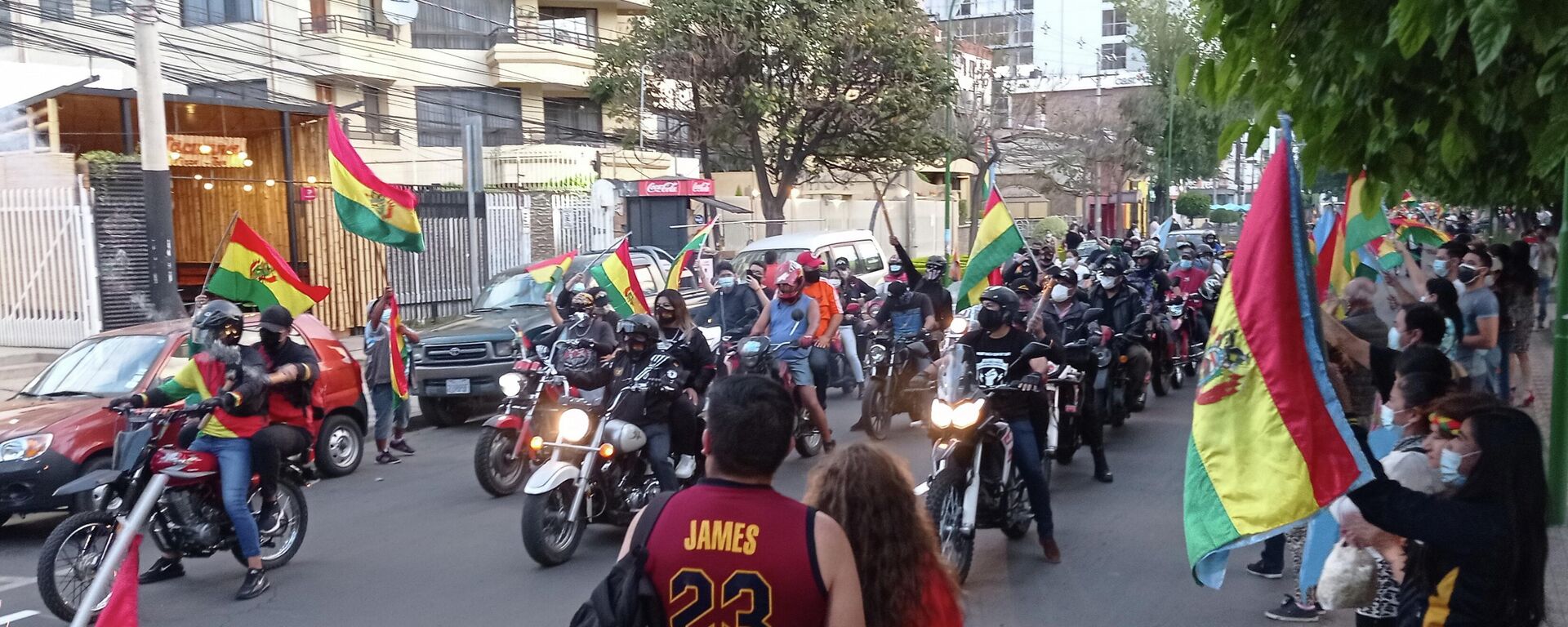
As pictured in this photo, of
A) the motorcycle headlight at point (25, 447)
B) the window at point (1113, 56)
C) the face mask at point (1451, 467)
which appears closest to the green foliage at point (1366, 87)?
the face mask at point (1451, 467)

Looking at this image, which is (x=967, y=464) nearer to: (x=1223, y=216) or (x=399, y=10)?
(x=399, y=10)

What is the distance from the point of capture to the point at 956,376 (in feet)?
22.6

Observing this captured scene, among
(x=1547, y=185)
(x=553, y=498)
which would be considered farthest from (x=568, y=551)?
(x=1547, y=185)

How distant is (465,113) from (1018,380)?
28556mm

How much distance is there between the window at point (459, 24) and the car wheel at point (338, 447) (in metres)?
23.3

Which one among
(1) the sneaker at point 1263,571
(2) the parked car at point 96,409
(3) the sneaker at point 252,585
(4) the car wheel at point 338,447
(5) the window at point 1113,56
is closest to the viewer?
(3) the sneaker at point 252,585

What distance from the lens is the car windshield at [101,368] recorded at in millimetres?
9172

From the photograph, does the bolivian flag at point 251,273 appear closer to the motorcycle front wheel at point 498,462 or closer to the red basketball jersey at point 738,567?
the motorcycle front wheel at point 498,462

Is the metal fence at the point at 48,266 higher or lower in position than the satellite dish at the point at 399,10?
lower

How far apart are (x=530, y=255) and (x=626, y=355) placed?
1631cm

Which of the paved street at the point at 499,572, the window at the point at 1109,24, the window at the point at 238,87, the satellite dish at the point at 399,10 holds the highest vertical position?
the window at the point at 1109,24

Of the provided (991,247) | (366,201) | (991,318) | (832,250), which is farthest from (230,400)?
(832,250)

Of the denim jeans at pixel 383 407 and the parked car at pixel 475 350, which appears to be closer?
the denim jeans at pixel 383 407

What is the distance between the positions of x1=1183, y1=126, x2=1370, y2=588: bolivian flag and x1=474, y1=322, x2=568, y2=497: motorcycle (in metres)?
5.78
